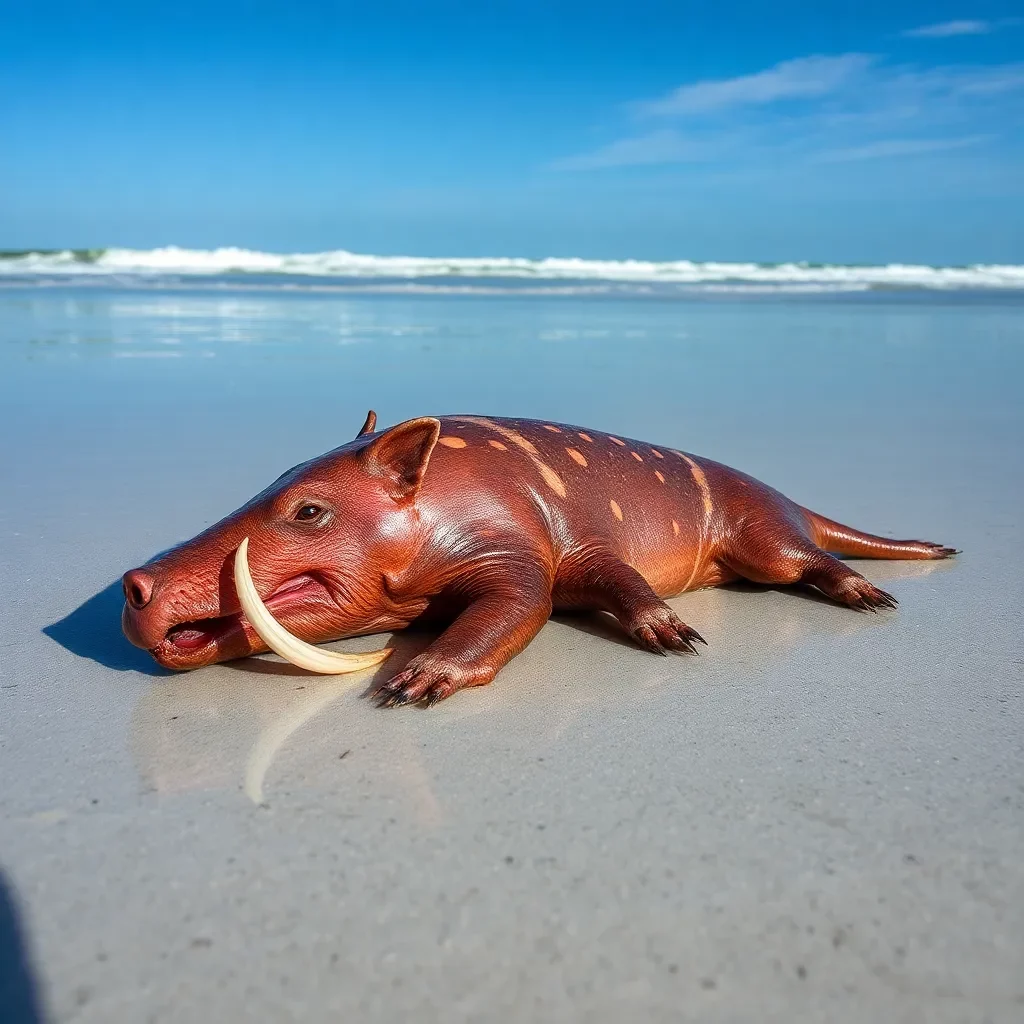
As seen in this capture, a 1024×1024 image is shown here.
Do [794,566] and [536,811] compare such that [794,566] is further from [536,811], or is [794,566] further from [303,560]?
[536,811]

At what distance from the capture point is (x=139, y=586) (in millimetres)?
3484

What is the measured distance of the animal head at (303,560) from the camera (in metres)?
3.58

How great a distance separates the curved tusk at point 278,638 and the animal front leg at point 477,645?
0.21 metres

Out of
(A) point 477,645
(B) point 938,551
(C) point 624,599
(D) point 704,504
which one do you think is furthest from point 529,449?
(B) point 938,551

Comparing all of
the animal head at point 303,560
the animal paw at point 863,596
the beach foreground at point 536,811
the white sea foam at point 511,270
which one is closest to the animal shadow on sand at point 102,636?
the beach foreground at point 536,811

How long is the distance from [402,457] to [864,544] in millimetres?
2599

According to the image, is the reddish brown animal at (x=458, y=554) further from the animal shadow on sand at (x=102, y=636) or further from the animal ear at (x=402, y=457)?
the animal shadow on sand at (x=102, y=636)

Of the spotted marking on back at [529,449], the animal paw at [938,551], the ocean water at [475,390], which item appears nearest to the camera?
the spotted marking on back at [529,449]

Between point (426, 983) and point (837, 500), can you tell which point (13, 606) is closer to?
point (426, 983)

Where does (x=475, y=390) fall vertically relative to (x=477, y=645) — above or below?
below

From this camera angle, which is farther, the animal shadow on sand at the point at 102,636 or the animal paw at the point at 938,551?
the animal paw at the point at 938,551

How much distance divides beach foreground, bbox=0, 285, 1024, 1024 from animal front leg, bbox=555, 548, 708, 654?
9cm

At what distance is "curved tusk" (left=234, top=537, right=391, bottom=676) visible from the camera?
3.53m

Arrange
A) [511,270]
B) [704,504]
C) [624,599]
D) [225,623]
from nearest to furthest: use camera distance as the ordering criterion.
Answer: [225,623] → [624,599] → [704,504] → [511,270]
